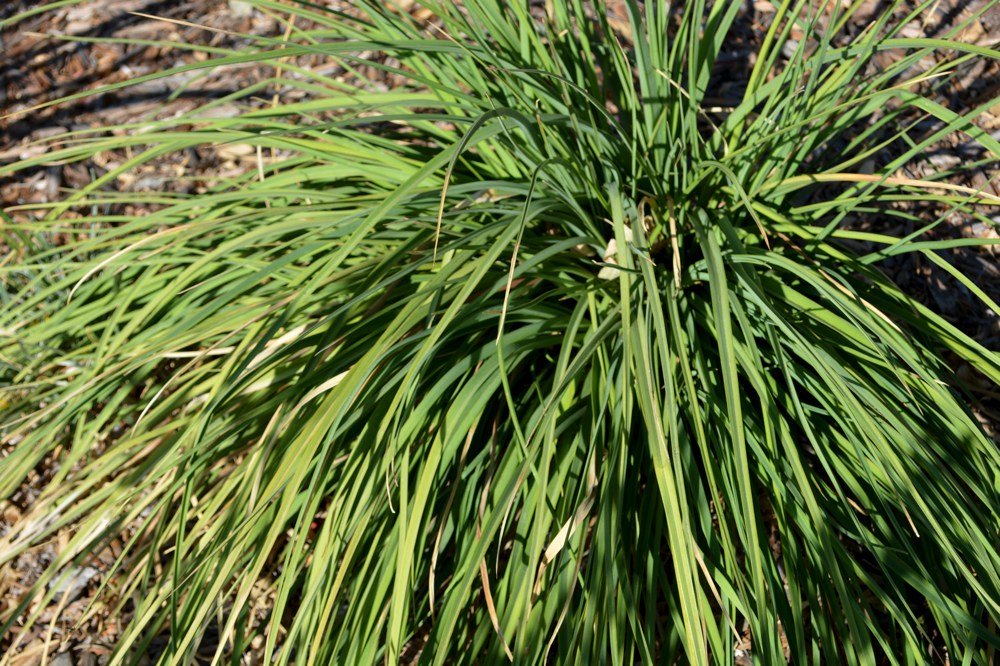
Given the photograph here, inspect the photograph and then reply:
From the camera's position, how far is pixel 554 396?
1471mm

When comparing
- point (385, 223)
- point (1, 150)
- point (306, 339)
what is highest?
point (385, 223)

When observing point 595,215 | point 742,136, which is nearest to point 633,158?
point 595,215

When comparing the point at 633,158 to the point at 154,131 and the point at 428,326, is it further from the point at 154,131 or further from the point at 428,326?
the point at 154,131

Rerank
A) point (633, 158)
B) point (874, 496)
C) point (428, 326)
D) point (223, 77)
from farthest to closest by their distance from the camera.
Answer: point (223, 77), point (633, 158), point (874, 496), point (428, 326)

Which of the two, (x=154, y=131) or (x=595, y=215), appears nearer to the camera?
(x=595, y=215)

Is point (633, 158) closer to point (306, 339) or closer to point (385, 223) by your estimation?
point (385, 223)

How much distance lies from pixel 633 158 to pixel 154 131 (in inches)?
70.7

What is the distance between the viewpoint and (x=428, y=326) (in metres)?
1.66

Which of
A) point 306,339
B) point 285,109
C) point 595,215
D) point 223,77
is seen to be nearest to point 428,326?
point 306,339

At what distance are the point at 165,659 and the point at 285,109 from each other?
1.37m

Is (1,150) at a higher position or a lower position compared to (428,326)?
lower

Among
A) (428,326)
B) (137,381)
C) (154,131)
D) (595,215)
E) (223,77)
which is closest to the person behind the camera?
(428,326)

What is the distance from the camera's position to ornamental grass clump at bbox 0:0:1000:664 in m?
1.59

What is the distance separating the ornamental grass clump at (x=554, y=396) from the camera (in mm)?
1586
